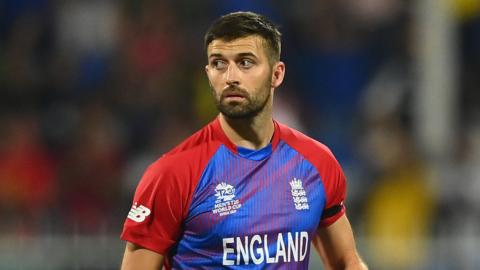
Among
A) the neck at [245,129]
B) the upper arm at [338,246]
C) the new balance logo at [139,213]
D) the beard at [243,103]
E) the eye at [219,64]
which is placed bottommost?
the upper arm at [338,246]

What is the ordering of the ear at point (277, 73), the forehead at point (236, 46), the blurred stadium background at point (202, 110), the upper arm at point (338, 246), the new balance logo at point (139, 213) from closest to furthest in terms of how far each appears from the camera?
1. the new balance logo at point (139, 213)
2. the forehead at point (236, 46)
3. the ear at point (277, 73)
4. the upper arm at point (338, 246)
5. the blurred stadium background at point (202, 110)

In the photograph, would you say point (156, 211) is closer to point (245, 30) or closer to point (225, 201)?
point (225, 201)

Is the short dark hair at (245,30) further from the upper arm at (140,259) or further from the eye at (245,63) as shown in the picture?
the upper arm at (140,259)

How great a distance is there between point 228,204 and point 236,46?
26.2 inches

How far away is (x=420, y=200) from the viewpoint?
9312 millimetres

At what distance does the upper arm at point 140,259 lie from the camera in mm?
5082

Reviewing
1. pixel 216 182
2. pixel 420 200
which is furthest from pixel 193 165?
pixel 420 200

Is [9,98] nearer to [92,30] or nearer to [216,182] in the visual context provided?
[92,30]

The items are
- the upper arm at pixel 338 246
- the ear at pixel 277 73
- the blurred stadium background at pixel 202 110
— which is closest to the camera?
the ear at pixel 277 73

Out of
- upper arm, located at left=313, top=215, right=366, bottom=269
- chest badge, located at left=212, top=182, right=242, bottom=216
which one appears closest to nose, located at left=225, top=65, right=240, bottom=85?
chest badge, located at left=212, top=182, right=242, bottom=216

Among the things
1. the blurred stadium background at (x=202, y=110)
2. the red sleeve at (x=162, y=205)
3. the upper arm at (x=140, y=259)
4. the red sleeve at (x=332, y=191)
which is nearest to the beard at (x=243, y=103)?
the red sleeve at (x=162, y=205)

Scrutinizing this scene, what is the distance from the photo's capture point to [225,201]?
5207 millimetres

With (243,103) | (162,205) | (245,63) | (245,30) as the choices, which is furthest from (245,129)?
(162,205)

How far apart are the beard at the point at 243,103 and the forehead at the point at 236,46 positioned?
149 mm
